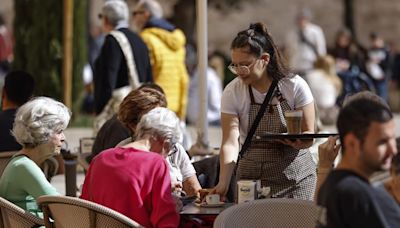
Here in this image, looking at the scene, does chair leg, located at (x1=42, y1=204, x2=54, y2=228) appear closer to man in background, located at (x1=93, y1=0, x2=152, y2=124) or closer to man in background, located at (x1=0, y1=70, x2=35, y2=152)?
man in background, located at (x1=0, y1=70, x2=35, y2=152)

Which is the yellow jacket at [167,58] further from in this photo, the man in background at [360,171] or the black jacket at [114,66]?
the man in background at [360,171]

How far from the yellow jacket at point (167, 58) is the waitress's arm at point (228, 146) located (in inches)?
157

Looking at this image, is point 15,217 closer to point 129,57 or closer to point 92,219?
point 92,219

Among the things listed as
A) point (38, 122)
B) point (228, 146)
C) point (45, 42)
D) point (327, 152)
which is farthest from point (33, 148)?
point (45, 42)

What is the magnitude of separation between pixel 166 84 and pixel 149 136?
4965mm

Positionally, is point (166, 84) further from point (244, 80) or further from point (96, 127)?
point (244, 80)

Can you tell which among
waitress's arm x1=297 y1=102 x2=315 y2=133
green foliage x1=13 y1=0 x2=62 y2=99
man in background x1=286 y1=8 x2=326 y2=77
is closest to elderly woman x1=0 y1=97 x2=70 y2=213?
waitress's arm x1=297 y1=102 x2=315 y2=133

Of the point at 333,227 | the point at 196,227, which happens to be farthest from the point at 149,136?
the point at 333,227

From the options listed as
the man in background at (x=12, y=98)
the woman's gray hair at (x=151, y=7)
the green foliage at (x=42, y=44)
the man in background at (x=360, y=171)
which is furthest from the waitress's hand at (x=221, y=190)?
the green foliage at (x=42, y=44)

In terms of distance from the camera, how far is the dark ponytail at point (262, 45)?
6527 millimetres

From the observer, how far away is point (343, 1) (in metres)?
32.2

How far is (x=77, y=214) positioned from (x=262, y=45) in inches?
56.5

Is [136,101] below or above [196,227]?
above

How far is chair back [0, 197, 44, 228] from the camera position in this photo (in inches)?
238
